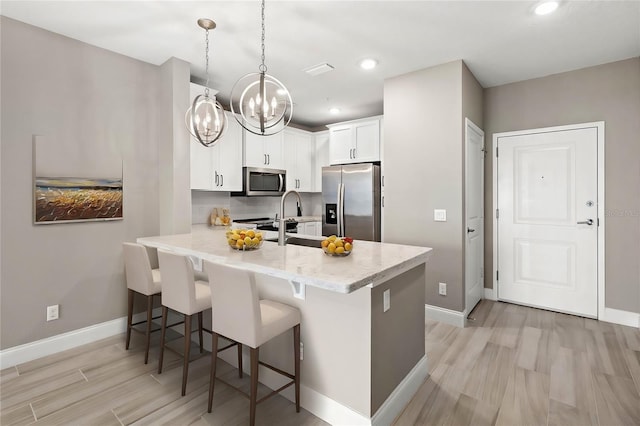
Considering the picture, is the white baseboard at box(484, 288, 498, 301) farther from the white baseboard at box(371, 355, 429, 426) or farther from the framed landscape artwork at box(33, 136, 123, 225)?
the framed landscape artwork at box(33, 136, 123, 225)

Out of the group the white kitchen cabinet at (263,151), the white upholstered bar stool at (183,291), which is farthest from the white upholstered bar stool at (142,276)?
the white kitchen cabinet at (263,151)

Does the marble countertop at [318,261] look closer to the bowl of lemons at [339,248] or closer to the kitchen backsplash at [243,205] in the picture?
the bowl of lemons at [339,248]

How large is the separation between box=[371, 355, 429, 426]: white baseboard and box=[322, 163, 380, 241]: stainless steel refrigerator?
7.40ft

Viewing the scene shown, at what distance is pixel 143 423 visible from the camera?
1892mm

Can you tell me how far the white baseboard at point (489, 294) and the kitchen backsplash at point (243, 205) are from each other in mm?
3221

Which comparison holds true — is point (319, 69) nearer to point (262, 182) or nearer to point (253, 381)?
point (262, 182)

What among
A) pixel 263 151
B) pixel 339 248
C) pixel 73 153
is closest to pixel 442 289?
pixel 339 248

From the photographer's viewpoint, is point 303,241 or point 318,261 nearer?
point 318,261

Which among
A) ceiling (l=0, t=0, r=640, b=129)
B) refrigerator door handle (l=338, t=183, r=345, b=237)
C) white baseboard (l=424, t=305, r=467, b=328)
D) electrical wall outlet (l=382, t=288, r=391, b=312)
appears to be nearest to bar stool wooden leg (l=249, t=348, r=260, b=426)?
electrical wall outlet (l=382, t=288, r=391, b=312)

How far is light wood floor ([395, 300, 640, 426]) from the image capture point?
1.96 m

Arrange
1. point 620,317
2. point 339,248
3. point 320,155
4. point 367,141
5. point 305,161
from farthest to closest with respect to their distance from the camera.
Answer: point 320,155 → point 305,161 → point 367,141 → point 620,317 → point 339,248

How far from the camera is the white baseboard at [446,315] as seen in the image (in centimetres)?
331

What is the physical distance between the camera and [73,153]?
2836 millimetres

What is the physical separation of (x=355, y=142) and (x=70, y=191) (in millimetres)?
3499
